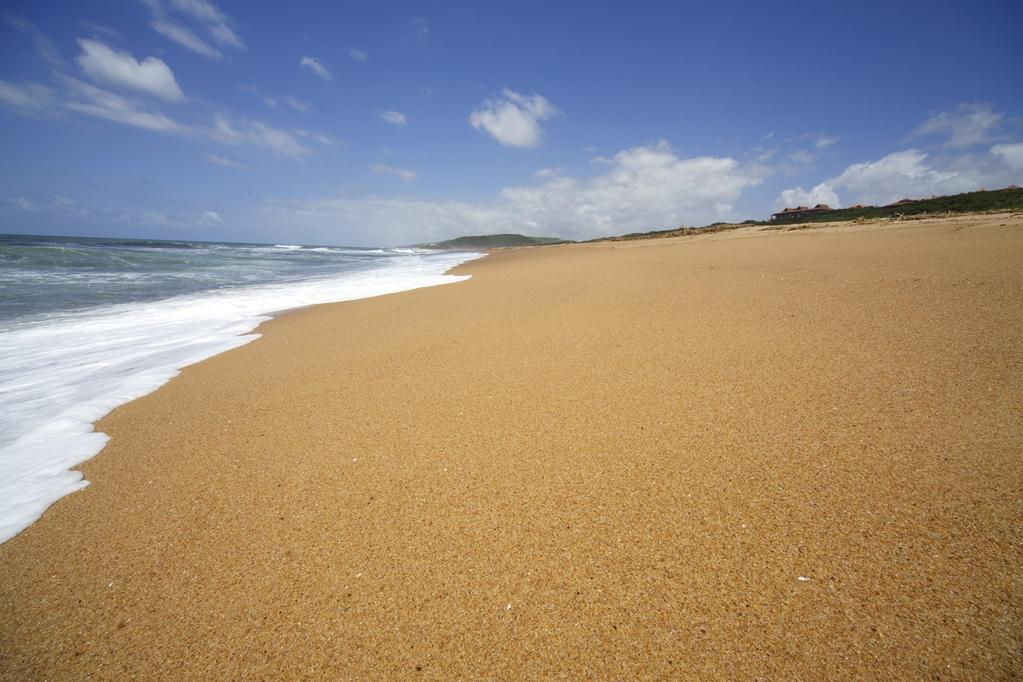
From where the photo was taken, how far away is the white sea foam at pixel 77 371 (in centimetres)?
215

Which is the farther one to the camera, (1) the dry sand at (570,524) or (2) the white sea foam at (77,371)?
(2) the white sea foam at (77,371)

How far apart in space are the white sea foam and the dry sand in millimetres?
201

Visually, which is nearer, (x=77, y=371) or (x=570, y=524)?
(x=570, y=524)

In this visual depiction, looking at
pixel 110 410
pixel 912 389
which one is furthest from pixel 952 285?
pixel 110 410

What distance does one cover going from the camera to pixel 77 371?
3.87 metres

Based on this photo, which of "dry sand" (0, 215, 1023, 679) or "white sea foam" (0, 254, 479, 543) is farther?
"white sea foam" (0, 254, 479, 543)

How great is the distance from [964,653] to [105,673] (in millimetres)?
2314

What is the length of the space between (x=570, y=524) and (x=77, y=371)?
497 cm

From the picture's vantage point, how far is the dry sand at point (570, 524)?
3.73ft

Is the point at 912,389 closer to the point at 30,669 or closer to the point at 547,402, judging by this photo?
the point at 547,402

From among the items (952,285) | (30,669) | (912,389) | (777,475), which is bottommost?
(30,669)

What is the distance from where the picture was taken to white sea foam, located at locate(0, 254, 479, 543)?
2146mm

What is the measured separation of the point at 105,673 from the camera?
1164 mm

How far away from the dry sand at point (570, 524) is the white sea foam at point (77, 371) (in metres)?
0.20
